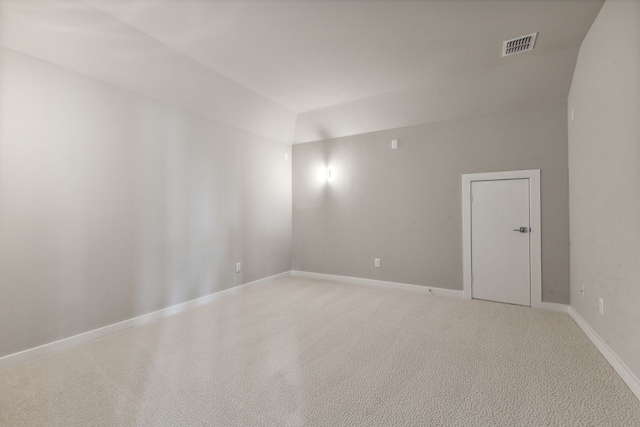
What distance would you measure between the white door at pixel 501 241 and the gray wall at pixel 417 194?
190 mm

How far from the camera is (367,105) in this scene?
4316 mm

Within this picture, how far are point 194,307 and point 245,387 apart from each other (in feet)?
6.84

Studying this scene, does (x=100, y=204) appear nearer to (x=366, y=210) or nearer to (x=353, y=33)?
(x=353, y=33)

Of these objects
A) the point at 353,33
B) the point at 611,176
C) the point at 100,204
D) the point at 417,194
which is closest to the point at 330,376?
the point at 611,176

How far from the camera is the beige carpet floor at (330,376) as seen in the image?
1.71m

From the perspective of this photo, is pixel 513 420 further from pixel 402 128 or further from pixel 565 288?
pixel 402 128

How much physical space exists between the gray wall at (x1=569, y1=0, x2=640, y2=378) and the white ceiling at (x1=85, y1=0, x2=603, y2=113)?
40 centimetres

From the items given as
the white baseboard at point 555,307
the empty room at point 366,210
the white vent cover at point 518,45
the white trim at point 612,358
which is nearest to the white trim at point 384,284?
the empty room at point 366,210

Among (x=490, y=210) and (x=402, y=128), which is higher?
(x=402, y=128)

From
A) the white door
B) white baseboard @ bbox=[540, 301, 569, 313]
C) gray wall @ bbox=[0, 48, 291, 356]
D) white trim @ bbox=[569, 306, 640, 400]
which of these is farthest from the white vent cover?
gray wall @ bbox=[0, 48, 291, 356]

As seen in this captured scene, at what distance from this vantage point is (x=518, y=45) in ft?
9.37

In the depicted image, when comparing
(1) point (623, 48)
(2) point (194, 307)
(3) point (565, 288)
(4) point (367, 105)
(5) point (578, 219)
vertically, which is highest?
(4) point (367, 105)

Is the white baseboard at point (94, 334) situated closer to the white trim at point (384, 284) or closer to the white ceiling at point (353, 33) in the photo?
the white trim at point (384, 284)

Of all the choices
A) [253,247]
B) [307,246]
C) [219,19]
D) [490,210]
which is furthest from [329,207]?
[219,19]
